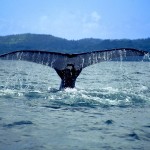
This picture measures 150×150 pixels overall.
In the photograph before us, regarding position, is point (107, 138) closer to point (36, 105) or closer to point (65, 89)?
point (36, 105)

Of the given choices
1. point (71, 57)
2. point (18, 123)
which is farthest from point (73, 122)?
point (71, 57)

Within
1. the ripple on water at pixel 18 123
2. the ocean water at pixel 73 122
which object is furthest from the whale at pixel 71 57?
the ripple on water at pixel 18 123

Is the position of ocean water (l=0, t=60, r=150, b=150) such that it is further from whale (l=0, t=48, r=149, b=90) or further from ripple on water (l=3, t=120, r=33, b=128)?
whale (l=0, t=48, r=149, b=90)

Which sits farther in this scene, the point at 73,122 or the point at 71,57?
the point at 71,57

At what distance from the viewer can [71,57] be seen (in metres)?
11.9

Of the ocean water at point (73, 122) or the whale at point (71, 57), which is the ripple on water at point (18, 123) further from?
the whale at point (71, 57)

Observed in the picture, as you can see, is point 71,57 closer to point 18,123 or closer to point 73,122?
point 73,122

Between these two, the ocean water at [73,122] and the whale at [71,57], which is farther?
the whale at [71,57]

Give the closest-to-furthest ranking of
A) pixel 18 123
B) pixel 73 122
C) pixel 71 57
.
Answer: pixel 18 123
pixel 73 122
pixel 71 57

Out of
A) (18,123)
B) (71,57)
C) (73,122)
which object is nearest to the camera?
(18,123)

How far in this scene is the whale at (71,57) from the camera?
11.2m

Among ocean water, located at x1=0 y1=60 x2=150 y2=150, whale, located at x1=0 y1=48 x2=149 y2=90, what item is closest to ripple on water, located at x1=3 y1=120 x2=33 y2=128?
ocean water, located at x1=0 y1=60 x2=150 y2=150

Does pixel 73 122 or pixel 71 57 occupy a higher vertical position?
pixel 71 57

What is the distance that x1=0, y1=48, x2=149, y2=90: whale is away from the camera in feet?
36.6
